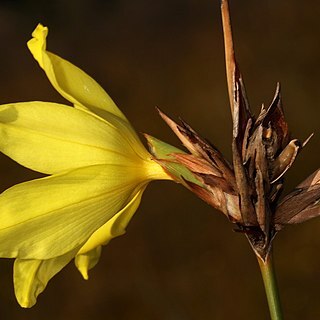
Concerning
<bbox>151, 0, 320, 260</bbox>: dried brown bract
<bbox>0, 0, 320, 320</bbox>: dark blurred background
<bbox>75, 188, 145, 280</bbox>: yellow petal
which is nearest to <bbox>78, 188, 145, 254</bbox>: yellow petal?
<bbox>75, 188, 145, 280</bbox>: yellow petal

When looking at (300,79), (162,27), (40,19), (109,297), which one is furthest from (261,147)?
(40,19)

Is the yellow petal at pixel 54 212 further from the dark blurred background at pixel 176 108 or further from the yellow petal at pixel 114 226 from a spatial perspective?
the dark blurred background at pixel 176 108

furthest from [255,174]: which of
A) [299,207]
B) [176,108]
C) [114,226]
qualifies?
[176,108]

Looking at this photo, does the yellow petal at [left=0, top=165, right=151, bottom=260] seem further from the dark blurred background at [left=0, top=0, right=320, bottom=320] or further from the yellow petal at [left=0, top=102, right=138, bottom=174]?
the dark blurred background at [left=0, top=0, right=320, bottom=320]

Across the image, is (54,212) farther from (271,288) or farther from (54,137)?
(271,288)

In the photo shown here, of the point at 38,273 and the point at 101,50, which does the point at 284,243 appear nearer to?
the point at 101,50

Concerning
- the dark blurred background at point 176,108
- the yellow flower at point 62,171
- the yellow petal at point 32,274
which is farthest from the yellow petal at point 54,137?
the dark blurred background at point 176,108
